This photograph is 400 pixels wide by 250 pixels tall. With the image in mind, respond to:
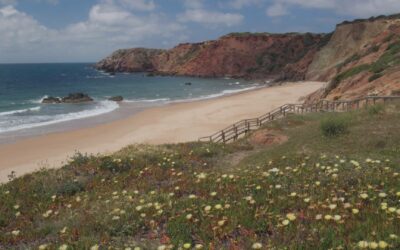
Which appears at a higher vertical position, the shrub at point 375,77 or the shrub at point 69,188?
the shrub at point 375,77

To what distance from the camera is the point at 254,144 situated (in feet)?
53.2

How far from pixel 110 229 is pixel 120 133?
103 ft

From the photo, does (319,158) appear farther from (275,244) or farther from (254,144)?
(254,144)

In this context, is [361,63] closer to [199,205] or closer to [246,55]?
[199,205]

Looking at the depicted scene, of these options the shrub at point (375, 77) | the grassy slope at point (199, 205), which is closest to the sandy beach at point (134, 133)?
the shrub at point (375, 77)

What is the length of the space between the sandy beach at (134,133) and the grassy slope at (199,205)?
14652 millimetres

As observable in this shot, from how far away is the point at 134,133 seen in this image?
120 feet

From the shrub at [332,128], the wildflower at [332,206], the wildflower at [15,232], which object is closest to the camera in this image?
the wildflower at [332,206]

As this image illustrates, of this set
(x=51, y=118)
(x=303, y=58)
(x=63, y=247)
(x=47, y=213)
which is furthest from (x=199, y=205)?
(x=303, y=58)

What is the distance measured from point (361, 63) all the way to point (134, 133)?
25.0 metres

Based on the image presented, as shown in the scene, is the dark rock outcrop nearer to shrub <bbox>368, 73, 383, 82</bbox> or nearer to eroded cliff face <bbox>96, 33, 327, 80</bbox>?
shrub <bbox>368, 73, 383, 82</bbox>

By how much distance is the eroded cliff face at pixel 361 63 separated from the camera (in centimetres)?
3130

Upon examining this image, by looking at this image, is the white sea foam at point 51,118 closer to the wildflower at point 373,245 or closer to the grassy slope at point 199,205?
the grassy slope at point 199,205

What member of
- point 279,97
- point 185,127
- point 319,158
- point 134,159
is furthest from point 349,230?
point 279,97
